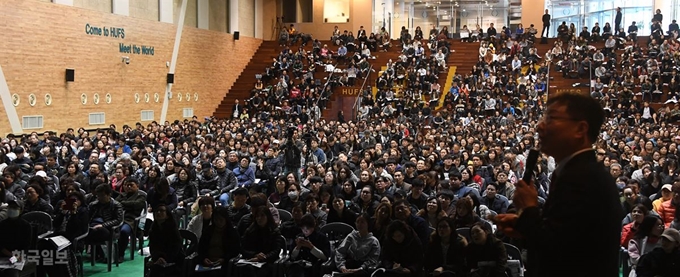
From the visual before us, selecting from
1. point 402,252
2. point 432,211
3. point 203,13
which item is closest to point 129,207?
point 432,211

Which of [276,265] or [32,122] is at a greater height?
[32,122]

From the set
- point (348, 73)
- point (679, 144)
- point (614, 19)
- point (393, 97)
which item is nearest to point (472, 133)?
point (679, 144)

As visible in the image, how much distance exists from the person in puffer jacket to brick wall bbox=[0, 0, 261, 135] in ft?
46.7

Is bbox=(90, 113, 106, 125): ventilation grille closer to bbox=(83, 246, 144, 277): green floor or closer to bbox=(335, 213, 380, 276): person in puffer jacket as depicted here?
bbox=(83, 246, 144, 277): green floor

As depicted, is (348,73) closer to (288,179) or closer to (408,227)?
(288,179)

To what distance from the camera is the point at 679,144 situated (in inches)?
586

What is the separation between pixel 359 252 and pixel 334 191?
3.08 m

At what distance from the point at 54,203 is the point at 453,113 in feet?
59.3

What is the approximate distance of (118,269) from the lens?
909cm

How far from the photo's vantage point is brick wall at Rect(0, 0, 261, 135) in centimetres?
1906

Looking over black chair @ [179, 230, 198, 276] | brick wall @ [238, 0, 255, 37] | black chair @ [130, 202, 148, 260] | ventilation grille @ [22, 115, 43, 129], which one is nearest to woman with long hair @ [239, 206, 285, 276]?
black chair @ [179, 230, 198, 276]

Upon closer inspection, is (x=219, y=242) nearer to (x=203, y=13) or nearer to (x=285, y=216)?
(x=285, y=216)

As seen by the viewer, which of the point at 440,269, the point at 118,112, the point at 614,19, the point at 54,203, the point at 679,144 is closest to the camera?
the point at 440,269

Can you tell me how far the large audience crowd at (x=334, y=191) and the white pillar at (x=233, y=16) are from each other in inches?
385
